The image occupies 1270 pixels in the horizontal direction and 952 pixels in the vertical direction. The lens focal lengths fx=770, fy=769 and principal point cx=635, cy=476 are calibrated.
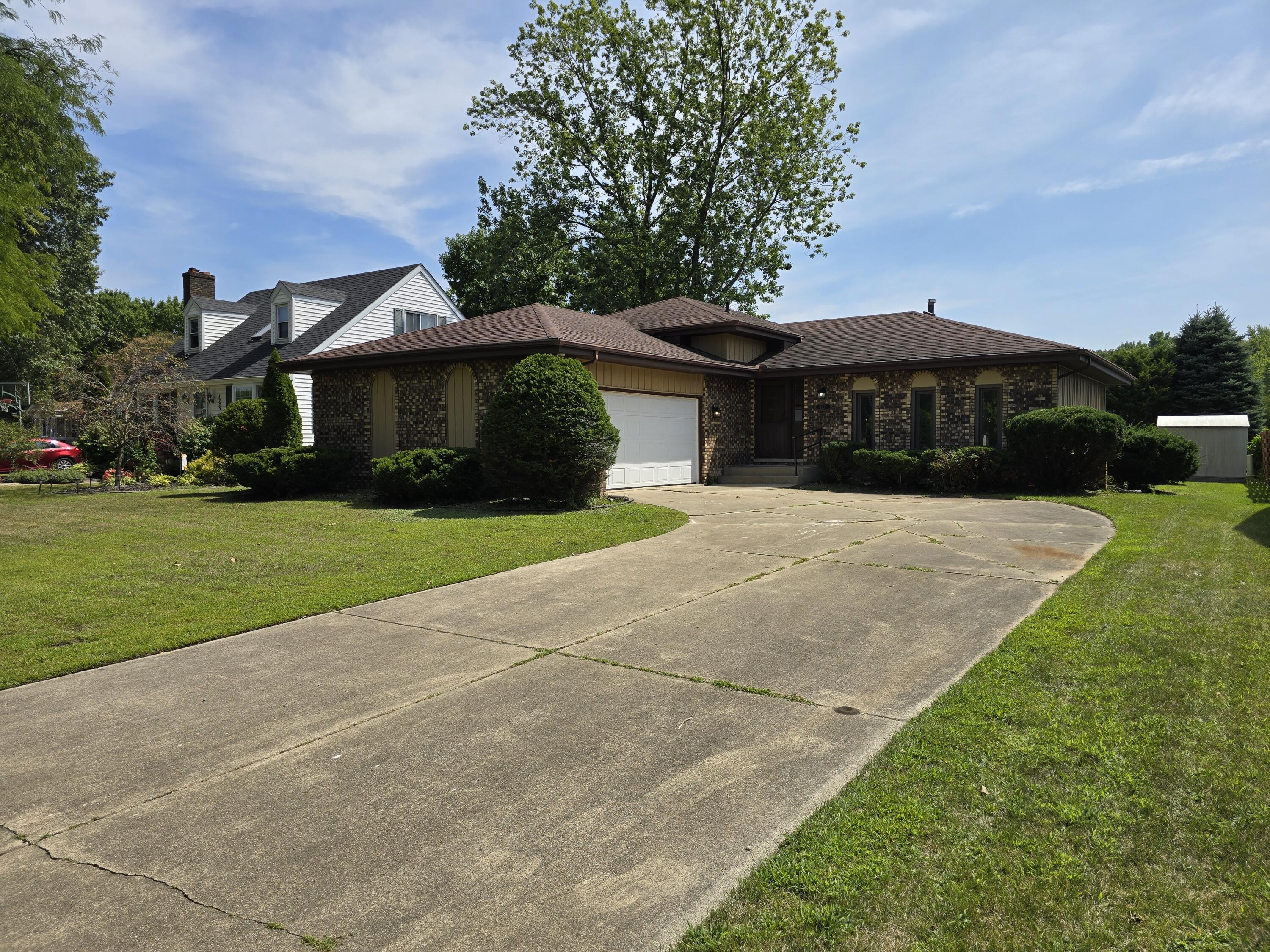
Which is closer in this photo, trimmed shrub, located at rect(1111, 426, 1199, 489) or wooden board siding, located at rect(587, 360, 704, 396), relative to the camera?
wooden board siding, located at rect(587, 360, 704, 396)

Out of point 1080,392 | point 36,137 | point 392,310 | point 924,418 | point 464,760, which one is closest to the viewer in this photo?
point 464,760

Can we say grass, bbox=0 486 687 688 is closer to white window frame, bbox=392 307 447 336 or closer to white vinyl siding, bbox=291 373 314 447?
white vinyl siding, bbox=291 373 314 447

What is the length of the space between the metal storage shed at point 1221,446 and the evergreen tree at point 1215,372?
1344 centimetres

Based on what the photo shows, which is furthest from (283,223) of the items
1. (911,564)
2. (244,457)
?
(911,564)

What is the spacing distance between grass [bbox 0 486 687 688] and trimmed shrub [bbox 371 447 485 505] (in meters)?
0.62

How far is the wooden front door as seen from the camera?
71.9 feet

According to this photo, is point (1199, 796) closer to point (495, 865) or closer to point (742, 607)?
point (495, 865)

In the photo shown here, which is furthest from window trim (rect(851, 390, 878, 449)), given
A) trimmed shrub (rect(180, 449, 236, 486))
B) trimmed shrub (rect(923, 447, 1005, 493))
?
trimmed shrub (rect(180, 449, 236, 486))

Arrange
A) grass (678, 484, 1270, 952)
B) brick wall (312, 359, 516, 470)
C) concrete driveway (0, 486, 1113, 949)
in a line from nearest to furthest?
grass (678, 484, 1270, 952) → concrete driveway (0, 486, 1113, 949) → brick wall (312, 359, 516, 470)

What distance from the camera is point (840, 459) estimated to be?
1925cm

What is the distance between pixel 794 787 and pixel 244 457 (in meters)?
15.4

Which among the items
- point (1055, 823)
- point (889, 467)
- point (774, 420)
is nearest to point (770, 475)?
point (774, 420)

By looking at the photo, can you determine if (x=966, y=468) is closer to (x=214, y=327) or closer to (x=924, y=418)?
(x=924, y=418)

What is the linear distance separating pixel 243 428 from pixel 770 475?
14125 millimetres
